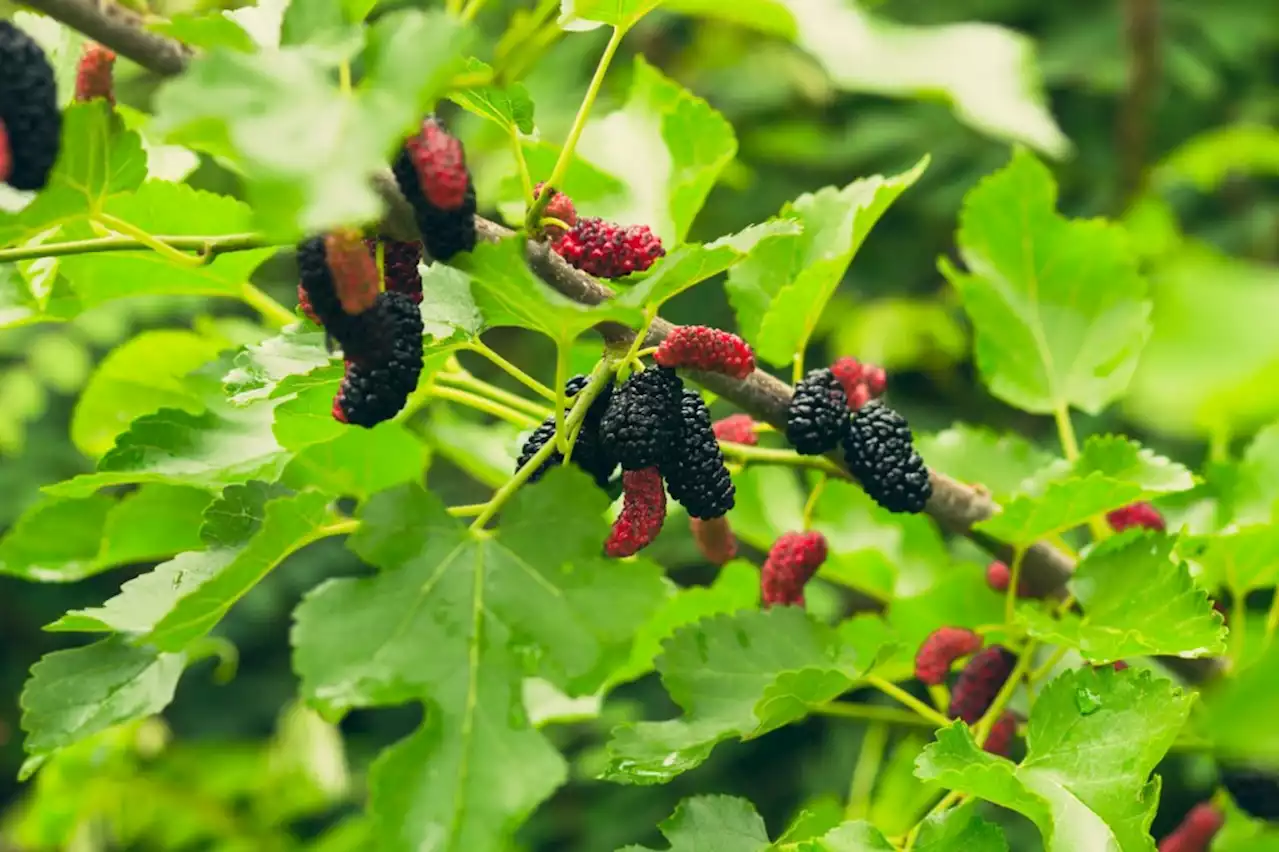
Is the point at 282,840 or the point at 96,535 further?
the point at 282,840

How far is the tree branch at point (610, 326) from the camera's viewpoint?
510mm

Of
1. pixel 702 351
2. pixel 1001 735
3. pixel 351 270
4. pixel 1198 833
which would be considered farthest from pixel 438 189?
pixel 1198 833

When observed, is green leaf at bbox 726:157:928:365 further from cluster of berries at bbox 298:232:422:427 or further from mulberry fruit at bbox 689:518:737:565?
cluster of berries at bbox 298:232:422:427

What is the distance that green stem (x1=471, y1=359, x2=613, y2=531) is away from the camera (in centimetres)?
55

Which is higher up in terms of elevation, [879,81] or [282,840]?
[879,81]

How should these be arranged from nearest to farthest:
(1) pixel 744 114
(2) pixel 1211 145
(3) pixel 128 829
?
(2) pixel 1211 145, (3) pixel 128 829, (1) pixel 744 114

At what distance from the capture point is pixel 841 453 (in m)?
0.68

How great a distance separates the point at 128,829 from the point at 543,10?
1.84 metres

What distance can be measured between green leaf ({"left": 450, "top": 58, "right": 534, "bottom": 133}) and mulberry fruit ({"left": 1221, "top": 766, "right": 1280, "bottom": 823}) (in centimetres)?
55

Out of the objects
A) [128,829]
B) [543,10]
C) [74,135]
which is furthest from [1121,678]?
[128,829]

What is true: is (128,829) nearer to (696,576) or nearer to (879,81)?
(696,576)

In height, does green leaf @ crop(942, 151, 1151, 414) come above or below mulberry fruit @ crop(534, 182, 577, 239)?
below

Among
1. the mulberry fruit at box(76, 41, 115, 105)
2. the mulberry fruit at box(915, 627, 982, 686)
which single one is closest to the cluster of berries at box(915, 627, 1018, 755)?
the mulberry fruit at box(915, 627, 982, 686)

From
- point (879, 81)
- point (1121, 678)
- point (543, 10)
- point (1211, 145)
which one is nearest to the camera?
point (543, 10)
